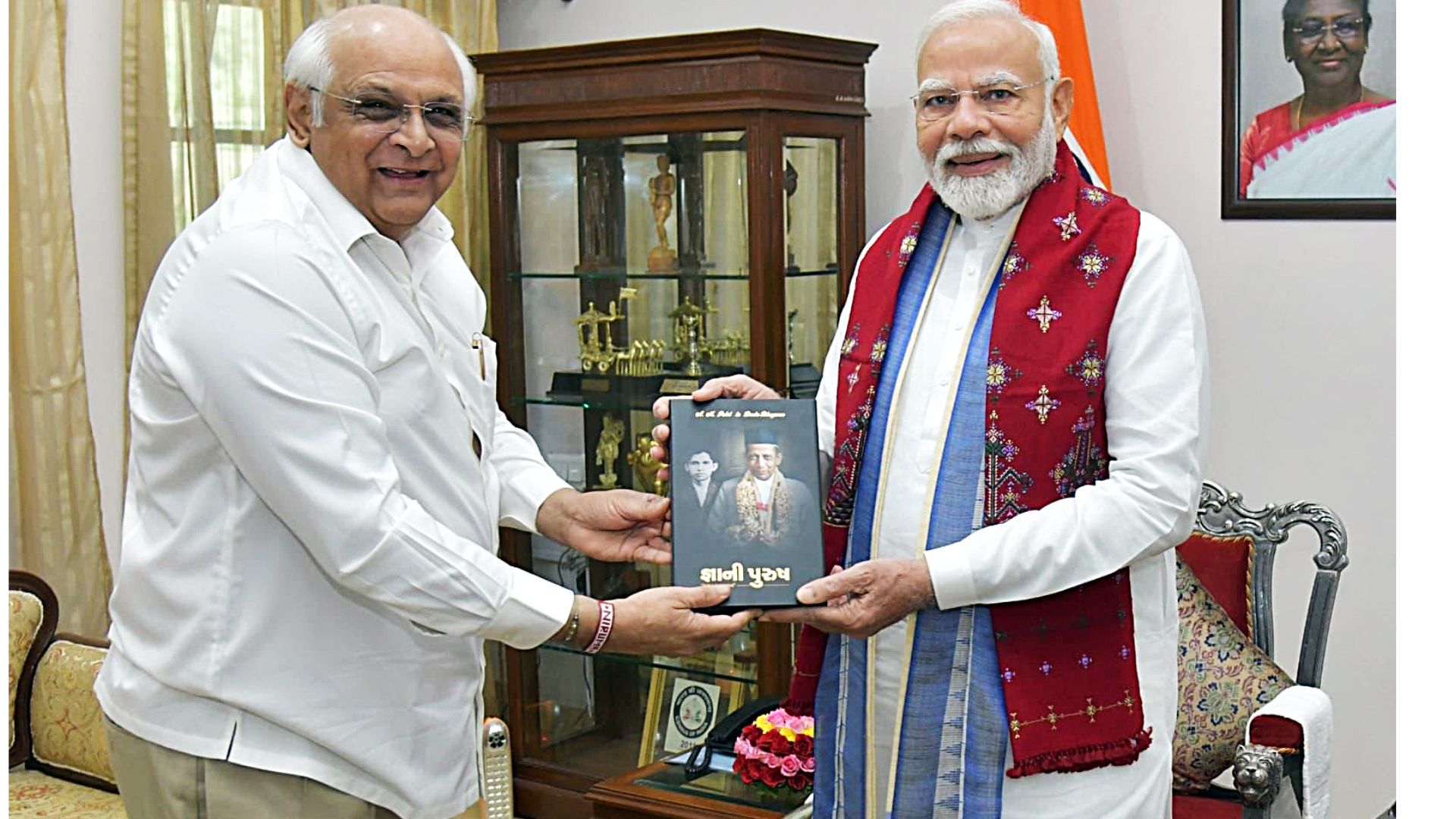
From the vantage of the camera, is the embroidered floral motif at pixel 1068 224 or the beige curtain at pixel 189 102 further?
the beige curtain at pixel 189 102

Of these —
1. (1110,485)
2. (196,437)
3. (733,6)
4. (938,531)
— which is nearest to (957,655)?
(938,531)

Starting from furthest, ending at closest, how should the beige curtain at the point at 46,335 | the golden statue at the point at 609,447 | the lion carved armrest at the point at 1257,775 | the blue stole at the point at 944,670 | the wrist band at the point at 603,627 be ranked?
the golden statue at the point at 609,447 → the beige curtain at the point at 46,335 → the lion carved armrest at the point at 1257,775 → the blue stole at the point at 944,670 → the wrist band at the point at 603,627

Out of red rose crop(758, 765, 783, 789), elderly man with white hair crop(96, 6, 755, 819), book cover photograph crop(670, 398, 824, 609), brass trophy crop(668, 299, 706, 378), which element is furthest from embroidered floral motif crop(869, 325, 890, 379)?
brass trophy crop(668, 299, 706, 378)

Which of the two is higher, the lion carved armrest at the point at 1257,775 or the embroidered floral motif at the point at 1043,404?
the embroidered floral motif at the point at 1043,404

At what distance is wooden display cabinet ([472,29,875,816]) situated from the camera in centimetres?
385

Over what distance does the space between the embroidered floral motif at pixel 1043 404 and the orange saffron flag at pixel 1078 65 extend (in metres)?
1.45

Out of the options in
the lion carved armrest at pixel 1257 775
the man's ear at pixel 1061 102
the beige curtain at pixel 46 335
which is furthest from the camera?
the beige curtain at pixel 46 335

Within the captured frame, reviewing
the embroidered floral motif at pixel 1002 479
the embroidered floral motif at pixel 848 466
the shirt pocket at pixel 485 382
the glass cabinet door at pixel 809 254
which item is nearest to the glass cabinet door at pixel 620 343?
the glass cabinet door at pixel 809 254

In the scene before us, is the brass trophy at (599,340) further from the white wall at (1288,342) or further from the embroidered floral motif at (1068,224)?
the embroidered floral motif at (1068,224)

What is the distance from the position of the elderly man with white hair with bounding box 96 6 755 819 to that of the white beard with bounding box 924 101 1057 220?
741mm

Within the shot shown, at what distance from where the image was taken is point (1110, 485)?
6.91 ft

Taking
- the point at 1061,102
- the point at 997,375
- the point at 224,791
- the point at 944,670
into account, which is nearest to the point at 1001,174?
the point at 1061,102

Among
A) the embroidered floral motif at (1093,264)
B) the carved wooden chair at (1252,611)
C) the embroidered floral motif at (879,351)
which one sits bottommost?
the carved wooden chair at (1252,611)

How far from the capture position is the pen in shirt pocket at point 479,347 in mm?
2182
